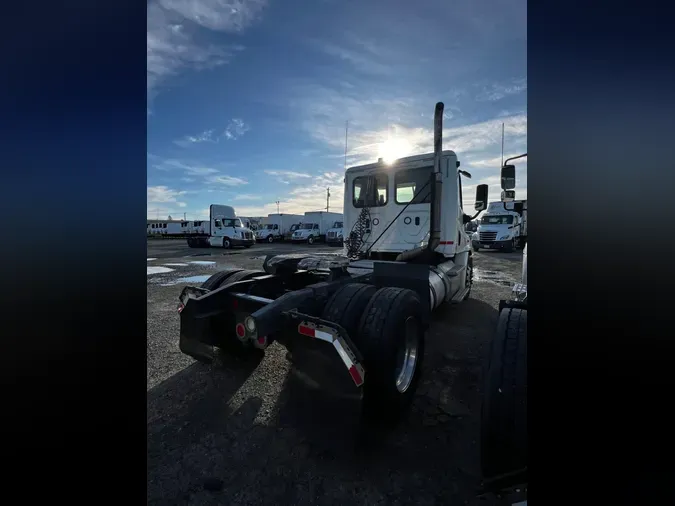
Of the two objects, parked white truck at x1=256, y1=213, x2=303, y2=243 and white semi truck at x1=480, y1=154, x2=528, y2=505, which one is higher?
parked white truck at x1=256, y1=213, x2=303, y2=243

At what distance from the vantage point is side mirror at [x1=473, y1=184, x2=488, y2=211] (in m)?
5.82

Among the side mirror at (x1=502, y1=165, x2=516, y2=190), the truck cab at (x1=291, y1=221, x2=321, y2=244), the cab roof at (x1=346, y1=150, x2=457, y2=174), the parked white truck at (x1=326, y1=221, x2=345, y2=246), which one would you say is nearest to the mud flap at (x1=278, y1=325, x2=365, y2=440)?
the side mirror at (x1=502, y1=165, x2=516, y2=190)

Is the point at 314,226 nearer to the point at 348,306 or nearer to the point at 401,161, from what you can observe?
the point at 401,161

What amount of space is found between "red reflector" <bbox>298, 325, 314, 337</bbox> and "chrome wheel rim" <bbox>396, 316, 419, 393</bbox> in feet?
3.39

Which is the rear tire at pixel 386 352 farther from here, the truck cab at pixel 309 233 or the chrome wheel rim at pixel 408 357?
the truck cab at pixel 309 233

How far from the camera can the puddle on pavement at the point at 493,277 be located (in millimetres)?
10727

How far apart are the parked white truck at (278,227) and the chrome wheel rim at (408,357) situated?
36193 mm

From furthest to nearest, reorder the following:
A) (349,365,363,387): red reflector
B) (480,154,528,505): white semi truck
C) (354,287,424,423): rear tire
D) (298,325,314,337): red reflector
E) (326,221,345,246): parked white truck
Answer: (326,221,345,246): parked white truck, (354,287,424,423): rear tire, (298,325,314,337): red reflector, (349,365,363,387): red reflector, (480,154,528,505): white semi truck

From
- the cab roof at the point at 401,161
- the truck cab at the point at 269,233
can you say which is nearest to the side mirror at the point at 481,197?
the cab roof at the point at 401,161

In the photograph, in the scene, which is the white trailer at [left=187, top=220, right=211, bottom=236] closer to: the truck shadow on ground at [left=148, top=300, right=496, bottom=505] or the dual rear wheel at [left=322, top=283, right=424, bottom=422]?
the truck shadow on ground at [left=148, top=300, right=496, bottom=505]

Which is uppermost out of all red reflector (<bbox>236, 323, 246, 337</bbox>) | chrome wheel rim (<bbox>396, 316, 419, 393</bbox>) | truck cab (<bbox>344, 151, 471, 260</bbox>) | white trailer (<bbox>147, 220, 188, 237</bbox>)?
white trailer (<bbox>147, 220, 188, 237</bbox>)
